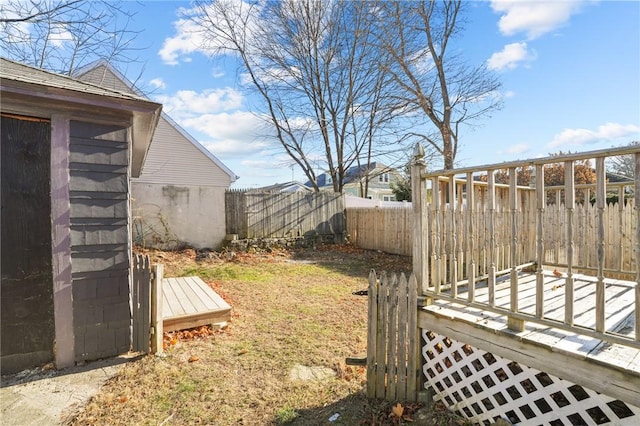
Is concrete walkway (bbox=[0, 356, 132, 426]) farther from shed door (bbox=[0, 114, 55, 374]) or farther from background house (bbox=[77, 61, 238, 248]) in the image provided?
background house (bbox=[77, 61, 238, 248])

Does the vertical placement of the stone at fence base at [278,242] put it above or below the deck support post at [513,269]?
below

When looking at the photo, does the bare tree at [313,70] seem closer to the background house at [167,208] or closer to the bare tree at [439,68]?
the bare tree at [439,68]

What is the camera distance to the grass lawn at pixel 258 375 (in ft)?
8.13

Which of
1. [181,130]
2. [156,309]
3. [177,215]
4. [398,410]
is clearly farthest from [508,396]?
[181,130]

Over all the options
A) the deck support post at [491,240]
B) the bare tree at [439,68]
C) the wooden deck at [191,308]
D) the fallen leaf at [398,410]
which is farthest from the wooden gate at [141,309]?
the bare tree at [439,68]

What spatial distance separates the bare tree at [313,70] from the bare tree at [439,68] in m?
1.24

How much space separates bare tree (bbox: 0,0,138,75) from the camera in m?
5.52

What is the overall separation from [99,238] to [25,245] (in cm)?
61

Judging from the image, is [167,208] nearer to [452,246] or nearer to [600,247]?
[452,246]

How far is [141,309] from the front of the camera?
11.2ft

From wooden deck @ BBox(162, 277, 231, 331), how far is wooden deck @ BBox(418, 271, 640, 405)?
9.33 ft

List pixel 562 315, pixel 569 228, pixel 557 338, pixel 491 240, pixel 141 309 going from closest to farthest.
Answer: pixel 569 228 < pixel 557 338 < pixel 491 240 < pixel 562 315 < pixel 141 309

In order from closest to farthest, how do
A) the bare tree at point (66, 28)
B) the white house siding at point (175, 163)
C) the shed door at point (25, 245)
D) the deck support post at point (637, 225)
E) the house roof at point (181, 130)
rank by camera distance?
the deck support post at point (637, 225) < the shed door at point (25, 245) < the bare tree at point (66, 28) < the house roof at point (181, 130) < the white house siding at point (175, 163)

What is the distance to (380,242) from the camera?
1143 cm
